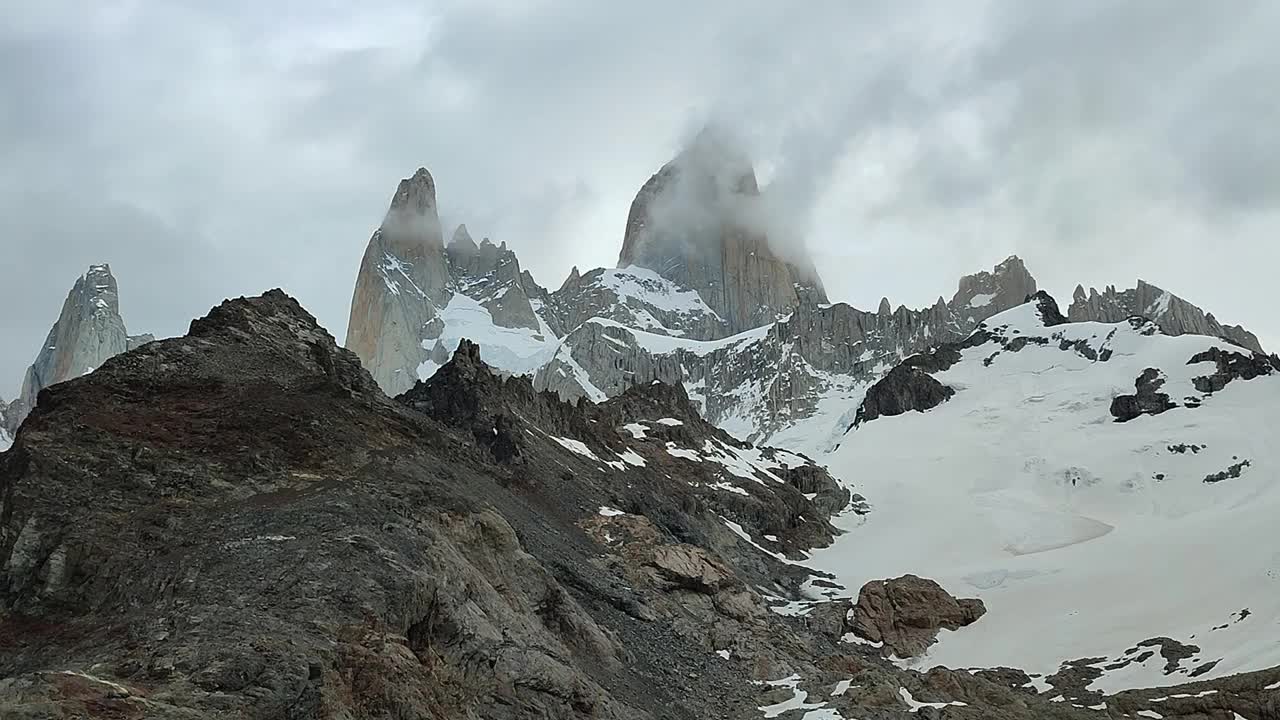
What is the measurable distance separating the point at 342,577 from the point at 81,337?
14684 centimetres

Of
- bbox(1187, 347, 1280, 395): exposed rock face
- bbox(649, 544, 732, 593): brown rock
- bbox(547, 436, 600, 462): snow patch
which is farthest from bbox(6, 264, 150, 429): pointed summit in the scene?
bbox(1187, 347, 1280, 395): exposed rock face

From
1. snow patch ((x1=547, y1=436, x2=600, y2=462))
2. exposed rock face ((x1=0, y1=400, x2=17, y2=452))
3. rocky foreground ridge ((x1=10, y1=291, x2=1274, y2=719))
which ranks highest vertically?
exposed rock face ((x1=0, y1=400, x2=17, y2=452))

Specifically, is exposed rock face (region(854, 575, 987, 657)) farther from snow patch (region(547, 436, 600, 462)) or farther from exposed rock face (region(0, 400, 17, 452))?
exposed rock face (region(0, 400, 17, 452))

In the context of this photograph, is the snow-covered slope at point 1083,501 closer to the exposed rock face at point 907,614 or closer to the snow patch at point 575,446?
the exposed rock face at point 907,614

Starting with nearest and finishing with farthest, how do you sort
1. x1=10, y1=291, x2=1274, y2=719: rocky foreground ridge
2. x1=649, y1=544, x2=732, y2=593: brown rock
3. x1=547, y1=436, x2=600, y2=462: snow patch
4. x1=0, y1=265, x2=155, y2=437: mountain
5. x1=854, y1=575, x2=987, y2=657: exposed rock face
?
1. x1=10, y1=291, x2=1274, y2=719: rocky foreground ridge
2. x1=649, y1=544, x2=732, y2=593: brown rock
3. x1=854, y1=575, x2=987, y2=657: exposed rock face
4. x1=547, y1=436, x2=600, y2=462: snow patch
5. x1=0, y1=265, x2=155, y2=437: mountain

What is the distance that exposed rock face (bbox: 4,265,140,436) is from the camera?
151000mm

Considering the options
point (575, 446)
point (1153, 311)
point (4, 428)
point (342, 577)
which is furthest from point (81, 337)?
point (1153, 311)

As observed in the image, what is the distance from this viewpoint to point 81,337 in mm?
151875

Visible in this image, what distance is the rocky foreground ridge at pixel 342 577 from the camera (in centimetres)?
2150

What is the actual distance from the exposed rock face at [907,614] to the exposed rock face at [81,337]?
432ft

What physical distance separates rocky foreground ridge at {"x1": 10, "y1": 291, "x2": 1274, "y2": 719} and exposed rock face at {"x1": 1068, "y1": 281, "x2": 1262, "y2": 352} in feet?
461

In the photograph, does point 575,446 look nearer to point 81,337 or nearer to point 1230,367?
point 1230,367

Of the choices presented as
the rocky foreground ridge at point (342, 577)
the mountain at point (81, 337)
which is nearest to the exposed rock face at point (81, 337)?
the mountain at point (81, 337)

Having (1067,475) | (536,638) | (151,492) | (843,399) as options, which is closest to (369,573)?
(536,638)
